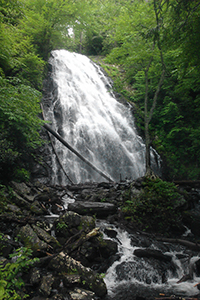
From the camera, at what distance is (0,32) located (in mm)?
7062

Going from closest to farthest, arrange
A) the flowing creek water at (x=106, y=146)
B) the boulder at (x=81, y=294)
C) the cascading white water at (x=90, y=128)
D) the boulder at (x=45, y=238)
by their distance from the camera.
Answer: the boulder at (x=81, y=294)
the flowing creek water at (x=106, y=146)
the boulder at (x=45, y=238)
the cascading white water at (x=90, y=128)

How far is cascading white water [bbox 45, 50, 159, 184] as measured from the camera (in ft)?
36.0

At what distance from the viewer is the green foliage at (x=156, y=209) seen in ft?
18.3

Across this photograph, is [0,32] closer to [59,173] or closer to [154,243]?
[59,173]

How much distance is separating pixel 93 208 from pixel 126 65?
288 inches

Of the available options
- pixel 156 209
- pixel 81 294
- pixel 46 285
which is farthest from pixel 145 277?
pixel 156 209

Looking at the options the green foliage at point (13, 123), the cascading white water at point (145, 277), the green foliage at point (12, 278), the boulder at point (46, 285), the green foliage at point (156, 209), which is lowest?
the cascading white water at point (145, 277)

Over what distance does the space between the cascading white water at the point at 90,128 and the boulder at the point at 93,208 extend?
131 inches

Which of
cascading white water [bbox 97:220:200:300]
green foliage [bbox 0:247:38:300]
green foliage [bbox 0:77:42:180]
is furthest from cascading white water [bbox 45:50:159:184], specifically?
green foliage [bbox 0:247:38:300]

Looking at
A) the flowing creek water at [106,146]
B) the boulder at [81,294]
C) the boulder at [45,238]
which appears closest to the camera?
the boulder at [81,294]

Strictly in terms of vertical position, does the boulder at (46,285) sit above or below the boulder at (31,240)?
below

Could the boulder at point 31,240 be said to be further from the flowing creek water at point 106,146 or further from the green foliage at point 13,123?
the green foliage at point 13,123

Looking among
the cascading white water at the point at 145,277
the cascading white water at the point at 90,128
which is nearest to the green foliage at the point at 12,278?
the cascading white water at the point at 145,277

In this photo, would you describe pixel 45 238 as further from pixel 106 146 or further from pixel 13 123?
pixel 106 146
